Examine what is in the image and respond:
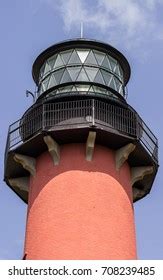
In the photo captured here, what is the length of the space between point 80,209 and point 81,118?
2640 mm

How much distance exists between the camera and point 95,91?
65.0 feet

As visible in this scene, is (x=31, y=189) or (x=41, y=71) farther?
Answer: (x=41, y=71)

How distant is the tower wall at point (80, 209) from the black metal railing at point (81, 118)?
0.75 m

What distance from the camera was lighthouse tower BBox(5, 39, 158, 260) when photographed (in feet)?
58.8

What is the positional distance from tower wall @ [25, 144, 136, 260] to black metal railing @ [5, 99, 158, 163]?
75 centimetres

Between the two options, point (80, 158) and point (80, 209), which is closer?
point (80, 209)

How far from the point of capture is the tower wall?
17672 millimetres

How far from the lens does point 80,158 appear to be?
62.4ft

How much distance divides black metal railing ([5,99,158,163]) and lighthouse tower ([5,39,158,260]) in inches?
1.1

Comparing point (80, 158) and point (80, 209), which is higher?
point (80, 158)

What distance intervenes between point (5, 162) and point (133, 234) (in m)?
4.38

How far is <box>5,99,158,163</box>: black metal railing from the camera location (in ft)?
62.5

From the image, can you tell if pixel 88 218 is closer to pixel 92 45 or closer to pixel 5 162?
pixel 5 162

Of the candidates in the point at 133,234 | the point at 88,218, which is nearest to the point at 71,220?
the point at 88,218
